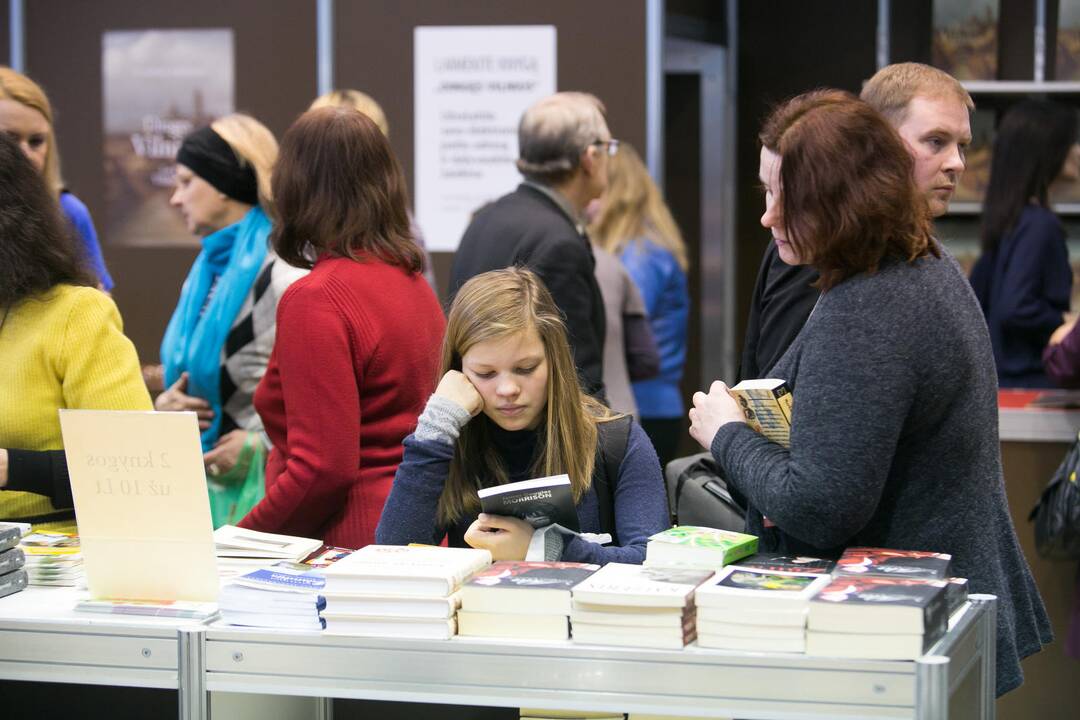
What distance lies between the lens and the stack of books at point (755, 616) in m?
1.84

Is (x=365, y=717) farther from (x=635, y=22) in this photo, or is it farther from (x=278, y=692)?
(x=635, y=22)

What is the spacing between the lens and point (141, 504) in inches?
84.9

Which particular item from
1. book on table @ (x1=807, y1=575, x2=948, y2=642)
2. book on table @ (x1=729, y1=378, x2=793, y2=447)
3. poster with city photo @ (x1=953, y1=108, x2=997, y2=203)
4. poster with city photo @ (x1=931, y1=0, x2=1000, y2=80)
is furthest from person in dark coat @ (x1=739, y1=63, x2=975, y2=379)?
poster with city photo @ (x1=931, y1=0, x2=1000, y2=80)

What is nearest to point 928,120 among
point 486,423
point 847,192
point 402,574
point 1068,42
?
point 847,192

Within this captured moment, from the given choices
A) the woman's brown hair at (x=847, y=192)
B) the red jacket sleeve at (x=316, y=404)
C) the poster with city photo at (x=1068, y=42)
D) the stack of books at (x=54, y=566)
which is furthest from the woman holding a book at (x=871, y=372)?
the poster with city photo at (x=1068, y=42)

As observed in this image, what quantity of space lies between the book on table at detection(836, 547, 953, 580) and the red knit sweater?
104 cm

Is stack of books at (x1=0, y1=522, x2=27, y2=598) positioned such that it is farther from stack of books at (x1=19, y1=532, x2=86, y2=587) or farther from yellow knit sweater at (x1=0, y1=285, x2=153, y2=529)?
yellow knit sweater at (x1=0, y1=285, x2=153, y2=529)

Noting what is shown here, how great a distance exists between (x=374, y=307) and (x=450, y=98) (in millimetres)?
2654


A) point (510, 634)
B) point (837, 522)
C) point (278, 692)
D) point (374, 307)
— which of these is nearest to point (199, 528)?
point (278, 692)

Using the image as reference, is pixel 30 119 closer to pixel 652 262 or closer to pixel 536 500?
pixel 536 500

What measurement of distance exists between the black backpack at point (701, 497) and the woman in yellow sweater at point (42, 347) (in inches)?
44.2

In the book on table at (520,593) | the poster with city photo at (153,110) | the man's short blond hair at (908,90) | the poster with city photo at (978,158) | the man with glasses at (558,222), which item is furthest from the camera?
the poster with city photo at (978,158)

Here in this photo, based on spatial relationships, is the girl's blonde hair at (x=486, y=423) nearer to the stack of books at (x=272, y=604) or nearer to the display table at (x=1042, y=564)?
the stack of books at (x=272, y=604)

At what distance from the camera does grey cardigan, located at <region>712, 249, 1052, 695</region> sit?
1.97 metres
